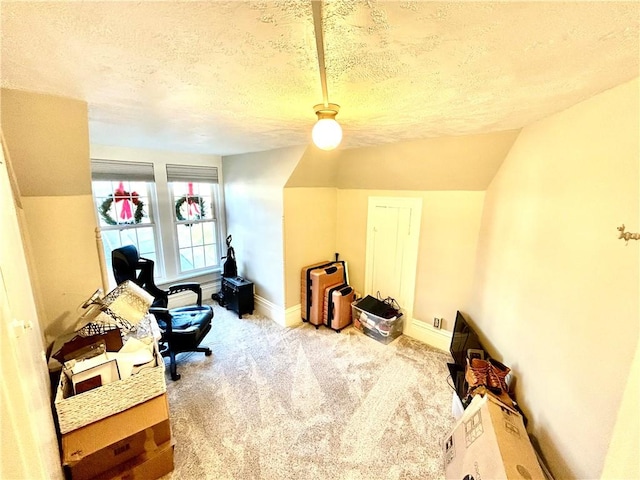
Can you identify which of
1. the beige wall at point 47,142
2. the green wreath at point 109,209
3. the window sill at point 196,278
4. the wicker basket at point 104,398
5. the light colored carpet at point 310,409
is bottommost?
the light colored carpet at point 310,409

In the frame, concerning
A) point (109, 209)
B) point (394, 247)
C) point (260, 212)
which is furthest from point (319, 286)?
point (109, 209)

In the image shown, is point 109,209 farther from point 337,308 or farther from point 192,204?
point 337,308

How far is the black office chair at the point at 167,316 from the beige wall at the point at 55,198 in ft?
2.23

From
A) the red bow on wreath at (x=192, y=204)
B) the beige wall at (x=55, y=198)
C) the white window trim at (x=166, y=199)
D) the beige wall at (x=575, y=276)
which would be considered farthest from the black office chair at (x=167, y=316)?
the beige wall at (x=575, y=276)

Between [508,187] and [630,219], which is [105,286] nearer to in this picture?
[630,219]

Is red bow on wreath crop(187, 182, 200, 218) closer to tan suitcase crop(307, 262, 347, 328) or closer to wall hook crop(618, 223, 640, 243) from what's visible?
tan suitcase crop(307, 262, 347, 328)

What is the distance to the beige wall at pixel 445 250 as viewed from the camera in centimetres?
260

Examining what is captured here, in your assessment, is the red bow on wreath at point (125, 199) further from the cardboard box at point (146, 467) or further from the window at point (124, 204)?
the cardboard box at point (146, 467)

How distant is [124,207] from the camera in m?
3.23

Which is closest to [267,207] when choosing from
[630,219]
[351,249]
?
[351,249]

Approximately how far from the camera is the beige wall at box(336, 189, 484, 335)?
8.54 ft

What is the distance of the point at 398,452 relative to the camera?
1741mm

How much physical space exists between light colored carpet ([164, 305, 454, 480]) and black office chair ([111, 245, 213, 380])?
25cm

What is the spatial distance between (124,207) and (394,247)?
3.39 metres
